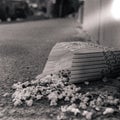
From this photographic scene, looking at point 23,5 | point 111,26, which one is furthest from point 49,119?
point 23,5

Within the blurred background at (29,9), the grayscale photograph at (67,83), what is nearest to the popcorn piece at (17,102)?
the grayscale photograph at (67,83)

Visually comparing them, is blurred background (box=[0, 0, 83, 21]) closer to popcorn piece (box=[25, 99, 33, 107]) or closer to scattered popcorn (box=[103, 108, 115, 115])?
popcorn piece (box=[25, 99, 33, 107])

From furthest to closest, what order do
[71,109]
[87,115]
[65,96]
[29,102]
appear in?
[65,96], [29,102], [71,109], [87,115]

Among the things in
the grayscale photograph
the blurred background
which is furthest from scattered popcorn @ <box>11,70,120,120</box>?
the blurred background

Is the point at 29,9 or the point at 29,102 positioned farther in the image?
the point at 29,9

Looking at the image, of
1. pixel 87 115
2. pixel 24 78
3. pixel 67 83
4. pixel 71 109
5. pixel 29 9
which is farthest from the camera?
pixel 29 9

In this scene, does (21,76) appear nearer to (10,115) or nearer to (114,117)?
(10,115)

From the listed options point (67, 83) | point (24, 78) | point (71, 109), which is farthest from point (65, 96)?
point (24, 78)

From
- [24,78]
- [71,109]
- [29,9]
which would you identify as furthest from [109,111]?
[29,9]

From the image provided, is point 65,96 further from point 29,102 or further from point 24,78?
point 24,78

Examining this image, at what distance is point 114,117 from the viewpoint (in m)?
2.90

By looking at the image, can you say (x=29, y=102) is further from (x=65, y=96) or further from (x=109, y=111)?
(x=109, y=111)

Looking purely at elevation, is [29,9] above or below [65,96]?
above

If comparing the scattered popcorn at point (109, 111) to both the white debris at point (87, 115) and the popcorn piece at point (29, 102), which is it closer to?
the white debris at point (87, 115)
